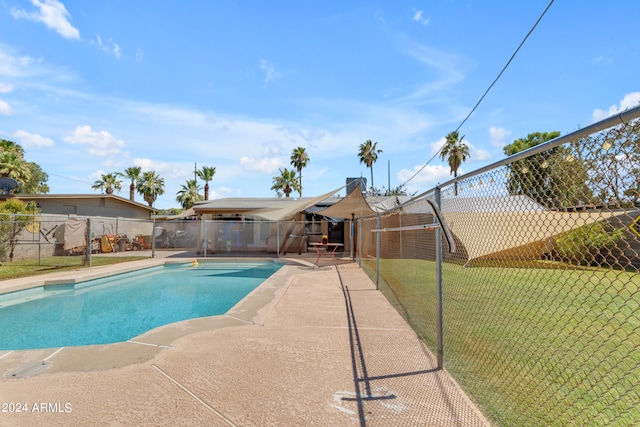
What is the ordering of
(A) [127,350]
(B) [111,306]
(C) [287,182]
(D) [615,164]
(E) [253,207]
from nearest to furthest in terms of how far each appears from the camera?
(D) [615,164], (A) [127,350], (B) [111,306], (E) [253,207], (C) [287,182]

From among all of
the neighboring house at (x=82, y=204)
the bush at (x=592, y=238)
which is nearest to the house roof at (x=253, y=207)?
the neighboring house at (x=82, y=204)

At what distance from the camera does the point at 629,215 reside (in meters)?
1.59

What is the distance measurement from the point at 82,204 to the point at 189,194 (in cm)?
1970

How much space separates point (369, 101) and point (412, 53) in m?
3.21

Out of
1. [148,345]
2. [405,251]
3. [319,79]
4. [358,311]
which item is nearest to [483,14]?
[319,79]

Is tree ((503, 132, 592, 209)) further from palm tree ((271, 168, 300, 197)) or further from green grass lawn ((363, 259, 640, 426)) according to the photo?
palm tree ((271, 168, 300, 197))

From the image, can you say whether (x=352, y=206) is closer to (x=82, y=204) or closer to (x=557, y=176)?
(x=557, y=176)

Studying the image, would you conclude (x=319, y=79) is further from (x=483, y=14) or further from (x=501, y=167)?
(x=501, y=167)

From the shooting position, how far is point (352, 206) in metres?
13.7

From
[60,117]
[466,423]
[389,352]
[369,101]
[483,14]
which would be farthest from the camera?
[60,117]

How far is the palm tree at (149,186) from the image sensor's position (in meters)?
41.8

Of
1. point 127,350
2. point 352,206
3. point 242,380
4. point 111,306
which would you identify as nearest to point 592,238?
point 242,380

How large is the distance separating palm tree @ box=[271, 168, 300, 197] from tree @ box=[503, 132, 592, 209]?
120ft

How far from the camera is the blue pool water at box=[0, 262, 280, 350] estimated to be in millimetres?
5941
